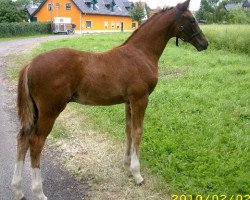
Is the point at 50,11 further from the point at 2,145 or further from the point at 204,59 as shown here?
the point at 2,145

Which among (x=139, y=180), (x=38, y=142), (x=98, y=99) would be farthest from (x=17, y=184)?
(x=139, y=180)

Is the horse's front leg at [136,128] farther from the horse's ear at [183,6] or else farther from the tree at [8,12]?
the tree at [8,12]

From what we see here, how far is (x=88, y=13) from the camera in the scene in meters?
49.0

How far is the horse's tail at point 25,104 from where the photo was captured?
13.5ft

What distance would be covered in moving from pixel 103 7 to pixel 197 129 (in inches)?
1994

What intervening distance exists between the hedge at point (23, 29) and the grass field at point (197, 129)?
29.5 metres

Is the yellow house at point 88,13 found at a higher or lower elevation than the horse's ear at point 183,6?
lower

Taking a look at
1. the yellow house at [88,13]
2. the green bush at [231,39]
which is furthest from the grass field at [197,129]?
the yellow house at [88,13]

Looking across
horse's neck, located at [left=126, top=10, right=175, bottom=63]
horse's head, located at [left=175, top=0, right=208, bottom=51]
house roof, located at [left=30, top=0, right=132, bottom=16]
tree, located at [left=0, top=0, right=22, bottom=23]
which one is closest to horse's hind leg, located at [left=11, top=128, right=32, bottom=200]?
horse's neck, located at [left=126, top=10, right=175, bottom=63]

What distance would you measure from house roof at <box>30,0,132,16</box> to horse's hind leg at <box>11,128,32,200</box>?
151 feet

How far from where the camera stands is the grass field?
4.54 metres

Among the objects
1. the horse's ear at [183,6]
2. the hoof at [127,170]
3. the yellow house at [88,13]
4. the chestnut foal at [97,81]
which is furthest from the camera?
the yellow house at [88,13]

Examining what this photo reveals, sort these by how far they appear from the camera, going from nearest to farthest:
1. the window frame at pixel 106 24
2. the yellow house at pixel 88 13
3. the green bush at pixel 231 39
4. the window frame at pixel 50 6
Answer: the green bush at pixel 231 39
the yellow house at pixel 88 13
the window frame at pixel 50 6
the window frame at pixel 106 24

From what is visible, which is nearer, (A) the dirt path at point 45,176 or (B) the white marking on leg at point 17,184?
(B) the white marking on leg at point 17,184
